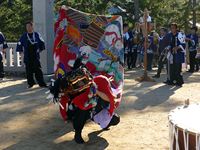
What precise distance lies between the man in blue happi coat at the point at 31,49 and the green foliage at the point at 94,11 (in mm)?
7710

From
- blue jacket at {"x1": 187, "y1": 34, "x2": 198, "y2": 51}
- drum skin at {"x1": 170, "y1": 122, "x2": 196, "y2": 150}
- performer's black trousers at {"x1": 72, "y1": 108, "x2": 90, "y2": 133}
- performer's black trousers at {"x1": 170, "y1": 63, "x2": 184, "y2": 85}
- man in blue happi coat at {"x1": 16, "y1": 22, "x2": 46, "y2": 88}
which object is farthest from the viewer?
blue jacket at {"x1": 187, "y1": 34, "x2": 198, "y2": 51}

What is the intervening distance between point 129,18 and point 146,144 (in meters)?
18.2

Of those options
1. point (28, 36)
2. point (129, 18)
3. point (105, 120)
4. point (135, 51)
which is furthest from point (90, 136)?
point (129, 18)

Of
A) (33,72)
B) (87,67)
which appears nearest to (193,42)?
(33,72)

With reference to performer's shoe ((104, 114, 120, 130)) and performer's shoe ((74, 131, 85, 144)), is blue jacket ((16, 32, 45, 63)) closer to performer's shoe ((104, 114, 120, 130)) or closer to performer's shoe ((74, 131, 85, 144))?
performer's shoe ((104, 114, 120, 130))

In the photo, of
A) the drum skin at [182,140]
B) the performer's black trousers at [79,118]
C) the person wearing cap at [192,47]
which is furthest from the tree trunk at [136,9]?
the drum skin at [182,140]

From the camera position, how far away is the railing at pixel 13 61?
12.4m

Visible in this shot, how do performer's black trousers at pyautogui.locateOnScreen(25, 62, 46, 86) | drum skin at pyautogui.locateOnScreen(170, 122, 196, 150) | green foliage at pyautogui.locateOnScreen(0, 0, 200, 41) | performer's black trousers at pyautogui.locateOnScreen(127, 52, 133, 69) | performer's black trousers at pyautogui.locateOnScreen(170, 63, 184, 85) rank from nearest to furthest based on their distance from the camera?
drum skin at pyautogui.locateOnScreen(170, 122, 196, 150)
performer's black trousers at pyautogui.locateOnScreen(25, 62, 46, 86)
performer's black trousers at pyautogui.locateOnScreen(170, 63, 184, 85)
performer's black trousers at pyautogui.locateOnScreen(127, 52, 133, 69)
green foliage at pyautogui.locateOnScreen(0, 0, 200, 41)

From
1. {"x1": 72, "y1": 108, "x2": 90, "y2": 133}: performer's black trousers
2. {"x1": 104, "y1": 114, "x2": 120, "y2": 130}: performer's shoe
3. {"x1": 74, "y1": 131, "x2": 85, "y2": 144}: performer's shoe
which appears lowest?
{"x1": 74, "y1": 131, "x2": 85, "y2": 144}: performer's shoe

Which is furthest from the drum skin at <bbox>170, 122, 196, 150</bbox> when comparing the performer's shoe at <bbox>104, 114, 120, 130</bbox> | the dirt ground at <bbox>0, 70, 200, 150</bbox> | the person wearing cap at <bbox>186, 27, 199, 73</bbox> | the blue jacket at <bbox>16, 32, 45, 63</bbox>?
the person wearing cap at <bbox>186, 27, 199, 73</bbox>

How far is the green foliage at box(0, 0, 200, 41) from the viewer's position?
19.5 meters

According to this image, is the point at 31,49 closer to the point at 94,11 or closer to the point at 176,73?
the point at 176,73

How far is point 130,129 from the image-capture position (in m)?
6.44

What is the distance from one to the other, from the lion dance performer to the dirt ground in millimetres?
246
